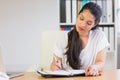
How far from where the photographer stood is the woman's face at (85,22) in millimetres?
1689

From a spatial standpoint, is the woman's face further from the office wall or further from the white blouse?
the office wall

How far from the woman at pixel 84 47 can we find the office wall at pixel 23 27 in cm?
109

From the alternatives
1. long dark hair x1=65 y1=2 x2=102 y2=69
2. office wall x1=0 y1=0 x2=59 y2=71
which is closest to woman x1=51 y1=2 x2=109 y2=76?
long dark hair x1=65 y1=2 x2=102 y2=69

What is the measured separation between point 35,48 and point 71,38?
3.83 feet

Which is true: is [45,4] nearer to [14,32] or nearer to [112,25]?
[14,32]

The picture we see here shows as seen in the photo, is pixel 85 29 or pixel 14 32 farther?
pixel 14 32

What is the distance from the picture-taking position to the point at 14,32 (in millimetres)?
2850

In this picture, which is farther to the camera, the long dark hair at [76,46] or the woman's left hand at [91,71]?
the long dark hair at [76,46]

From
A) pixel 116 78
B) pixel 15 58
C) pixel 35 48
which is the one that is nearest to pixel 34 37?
pixel 35 48

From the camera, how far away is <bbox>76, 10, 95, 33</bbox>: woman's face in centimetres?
169

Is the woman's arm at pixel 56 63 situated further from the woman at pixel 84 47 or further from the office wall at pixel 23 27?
the office wall at pixel 23 27

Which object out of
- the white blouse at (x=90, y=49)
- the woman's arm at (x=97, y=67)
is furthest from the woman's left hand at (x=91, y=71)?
the white blouse at (x=90, y=49)

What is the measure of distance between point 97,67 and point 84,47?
184 millimetres

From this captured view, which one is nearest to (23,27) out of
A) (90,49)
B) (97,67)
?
(90,49)
